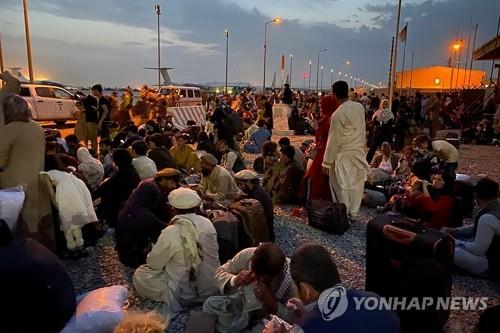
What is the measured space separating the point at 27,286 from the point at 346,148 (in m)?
4.30

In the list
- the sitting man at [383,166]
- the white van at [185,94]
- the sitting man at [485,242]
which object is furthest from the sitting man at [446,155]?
the white van at [185,94]

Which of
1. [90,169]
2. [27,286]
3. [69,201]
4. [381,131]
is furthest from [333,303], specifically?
[381,131]

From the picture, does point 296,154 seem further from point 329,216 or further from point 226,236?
point 226,236

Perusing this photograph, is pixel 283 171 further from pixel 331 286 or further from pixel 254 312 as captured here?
pixel 331 286

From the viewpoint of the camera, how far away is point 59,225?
4.61m

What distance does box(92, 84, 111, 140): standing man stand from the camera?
30.9ft

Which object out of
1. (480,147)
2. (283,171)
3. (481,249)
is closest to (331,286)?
(481,249)

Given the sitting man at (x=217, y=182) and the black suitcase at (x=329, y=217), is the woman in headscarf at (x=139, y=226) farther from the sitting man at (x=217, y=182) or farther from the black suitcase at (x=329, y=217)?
the black suitcase at (x=329, y=217)

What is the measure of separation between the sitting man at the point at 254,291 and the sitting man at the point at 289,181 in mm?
3654

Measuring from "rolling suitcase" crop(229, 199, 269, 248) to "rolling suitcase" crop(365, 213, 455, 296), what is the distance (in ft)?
4.40

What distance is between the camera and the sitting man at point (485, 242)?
4.07 m

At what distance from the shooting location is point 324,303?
1874mm

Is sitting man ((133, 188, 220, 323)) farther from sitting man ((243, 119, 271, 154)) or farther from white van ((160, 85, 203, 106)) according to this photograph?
white van ((160, 85, 203, 106))

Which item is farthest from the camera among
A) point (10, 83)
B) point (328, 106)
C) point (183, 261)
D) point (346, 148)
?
point (328, 106)
